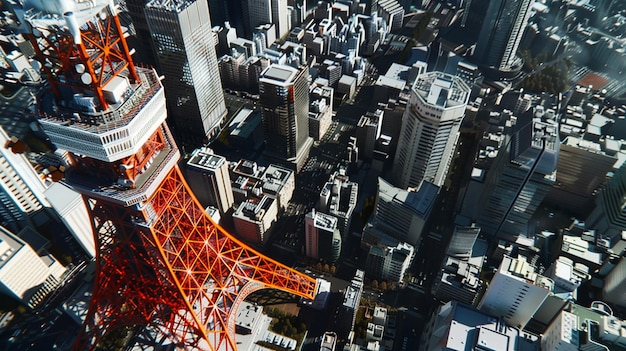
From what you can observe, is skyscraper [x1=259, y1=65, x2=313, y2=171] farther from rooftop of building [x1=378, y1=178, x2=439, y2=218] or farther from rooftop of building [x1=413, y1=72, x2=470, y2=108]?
rooftop of building [x1=378, y1=178, x2=439, y2=218]

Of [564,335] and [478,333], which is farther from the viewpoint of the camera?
[478,333]

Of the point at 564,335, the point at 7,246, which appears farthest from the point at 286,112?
the point at 564,335

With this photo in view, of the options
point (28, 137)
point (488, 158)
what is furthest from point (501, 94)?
point (28, 137)

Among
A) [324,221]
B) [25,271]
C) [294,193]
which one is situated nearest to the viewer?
[25,271]

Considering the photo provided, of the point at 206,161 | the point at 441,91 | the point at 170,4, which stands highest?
the point at 170,4

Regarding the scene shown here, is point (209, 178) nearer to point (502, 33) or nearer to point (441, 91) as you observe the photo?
point (441, 91)

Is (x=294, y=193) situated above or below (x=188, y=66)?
below

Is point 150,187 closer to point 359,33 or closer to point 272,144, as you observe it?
point 272,144

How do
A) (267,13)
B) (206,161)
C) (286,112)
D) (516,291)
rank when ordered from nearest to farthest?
(516,291) → (206,161) → (286,112) → (267,13)
